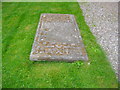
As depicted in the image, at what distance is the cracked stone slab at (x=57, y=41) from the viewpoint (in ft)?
19.6

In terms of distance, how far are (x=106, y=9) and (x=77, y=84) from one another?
6565 millimetres

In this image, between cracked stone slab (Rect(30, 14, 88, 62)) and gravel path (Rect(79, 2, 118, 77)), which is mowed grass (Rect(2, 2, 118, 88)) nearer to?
cracked stone slab (Rect(30, 14, 88, 62))

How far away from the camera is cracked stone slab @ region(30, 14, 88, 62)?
5971 mm

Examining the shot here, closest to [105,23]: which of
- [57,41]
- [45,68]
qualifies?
[57,41]

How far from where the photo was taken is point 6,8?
9953 mm

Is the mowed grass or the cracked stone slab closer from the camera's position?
the mowed grass

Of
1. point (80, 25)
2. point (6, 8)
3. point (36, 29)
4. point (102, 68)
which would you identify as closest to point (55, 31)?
point (36, 29)

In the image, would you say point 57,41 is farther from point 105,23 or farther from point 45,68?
point 105,23

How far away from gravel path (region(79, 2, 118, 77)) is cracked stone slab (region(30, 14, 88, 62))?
979mm

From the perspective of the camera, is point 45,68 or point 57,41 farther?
point 57,41

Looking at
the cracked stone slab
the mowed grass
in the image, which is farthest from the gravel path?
the cracked stone slab

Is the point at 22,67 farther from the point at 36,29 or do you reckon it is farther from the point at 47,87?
the point at 36,29

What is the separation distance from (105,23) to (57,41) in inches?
129

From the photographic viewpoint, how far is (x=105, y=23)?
8578 millimetres
